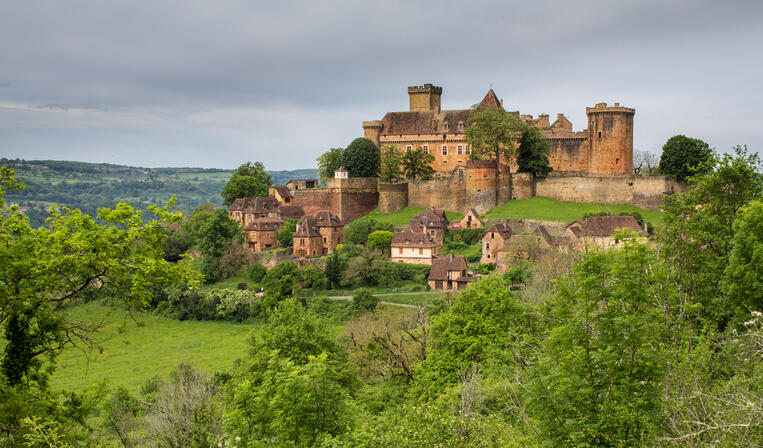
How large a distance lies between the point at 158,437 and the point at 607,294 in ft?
Answer: 47.1

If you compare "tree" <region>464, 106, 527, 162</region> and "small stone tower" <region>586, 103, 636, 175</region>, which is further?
"small stone tower" <region>586, 103, 636, 175</region>

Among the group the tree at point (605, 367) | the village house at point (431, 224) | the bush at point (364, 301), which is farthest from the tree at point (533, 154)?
the tree at point (605, 367)

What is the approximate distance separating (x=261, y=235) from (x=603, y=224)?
1082 inches

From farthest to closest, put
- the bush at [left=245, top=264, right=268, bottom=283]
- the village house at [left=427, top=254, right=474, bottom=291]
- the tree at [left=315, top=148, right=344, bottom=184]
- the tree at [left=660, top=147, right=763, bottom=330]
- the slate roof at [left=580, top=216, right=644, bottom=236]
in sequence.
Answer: the tree at [left=315, top=148, right=344, bottom=184] → the bush at [left=245, top=264, right=268, bottom=283] → the village house at [left=427, top=254, right=474, bottom=291] → the slate roof at [left=580, top=216, right=644, bottom=236] → the tree at [left=660, top=147, right=763, bottom=330]

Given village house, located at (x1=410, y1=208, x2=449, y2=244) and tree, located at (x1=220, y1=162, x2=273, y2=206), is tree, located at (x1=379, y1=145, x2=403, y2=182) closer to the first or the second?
village house, located at (x1=410, y1=208, x2=449, y2=244)

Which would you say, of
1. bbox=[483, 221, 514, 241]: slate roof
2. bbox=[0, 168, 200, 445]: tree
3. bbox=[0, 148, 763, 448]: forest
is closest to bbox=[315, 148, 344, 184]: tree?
bbox=[483, 221, 514, 241]: slate roof

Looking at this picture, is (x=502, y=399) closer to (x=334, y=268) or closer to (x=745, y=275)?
(x=745, y=275)

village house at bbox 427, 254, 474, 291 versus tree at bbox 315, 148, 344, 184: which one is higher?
tree at bbox 315, 148, 344, 184

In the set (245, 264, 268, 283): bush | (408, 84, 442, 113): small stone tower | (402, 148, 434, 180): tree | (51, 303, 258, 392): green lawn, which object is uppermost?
(408, 84, 442, 113): small stone tower

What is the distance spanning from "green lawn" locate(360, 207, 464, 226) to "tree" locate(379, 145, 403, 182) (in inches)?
136

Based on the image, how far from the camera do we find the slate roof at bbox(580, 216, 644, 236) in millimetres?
42781

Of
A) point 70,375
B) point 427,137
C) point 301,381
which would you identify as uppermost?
point 427,137

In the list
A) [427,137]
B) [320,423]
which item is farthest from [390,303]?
[320,423]

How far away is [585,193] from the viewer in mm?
53000
